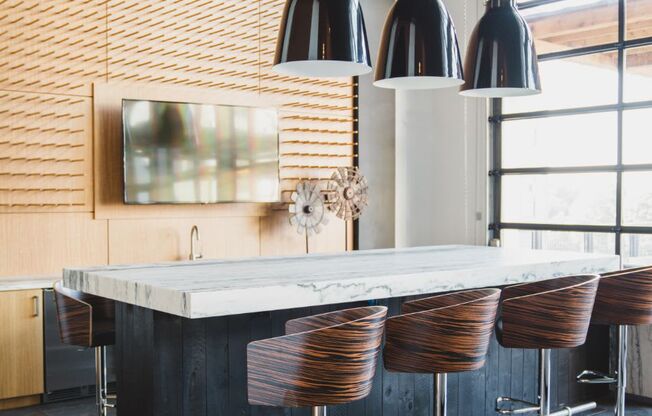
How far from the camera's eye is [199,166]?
5.65m

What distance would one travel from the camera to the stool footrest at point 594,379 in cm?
388

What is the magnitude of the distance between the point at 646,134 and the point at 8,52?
4450 millimetres

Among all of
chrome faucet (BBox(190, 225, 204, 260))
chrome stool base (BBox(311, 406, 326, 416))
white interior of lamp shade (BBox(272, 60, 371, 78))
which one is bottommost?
chrome stool base (BBox(311, 406, 326, 416))

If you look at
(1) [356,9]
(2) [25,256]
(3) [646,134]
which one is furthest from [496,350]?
(2) [25,256]

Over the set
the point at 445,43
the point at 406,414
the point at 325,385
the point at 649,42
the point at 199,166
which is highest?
the point at 649,42

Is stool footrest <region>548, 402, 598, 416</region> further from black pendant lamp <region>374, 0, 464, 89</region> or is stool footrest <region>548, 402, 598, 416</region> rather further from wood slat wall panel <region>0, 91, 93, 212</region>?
wood slat wall panel <region>0, 91, 93, 212</region>

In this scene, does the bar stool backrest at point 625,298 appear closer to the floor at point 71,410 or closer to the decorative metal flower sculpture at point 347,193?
the floor at point 71,410

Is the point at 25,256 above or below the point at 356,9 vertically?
below

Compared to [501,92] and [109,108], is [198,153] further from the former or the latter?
[501,92]

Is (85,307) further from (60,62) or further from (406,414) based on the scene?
(60,62)

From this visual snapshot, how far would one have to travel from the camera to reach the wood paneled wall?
498cm

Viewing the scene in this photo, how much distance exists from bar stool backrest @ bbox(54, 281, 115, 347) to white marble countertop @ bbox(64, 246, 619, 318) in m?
0.27

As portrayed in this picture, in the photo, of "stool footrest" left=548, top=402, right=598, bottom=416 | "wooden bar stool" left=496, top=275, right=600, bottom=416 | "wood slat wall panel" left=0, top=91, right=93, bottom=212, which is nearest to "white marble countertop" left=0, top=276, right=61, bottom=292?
"wood slat wall panel" left=0, top=91, right=93, bottom=212

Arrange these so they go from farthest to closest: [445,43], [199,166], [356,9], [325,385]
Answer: [199,166], [445,43], [356,9], [325,385]
